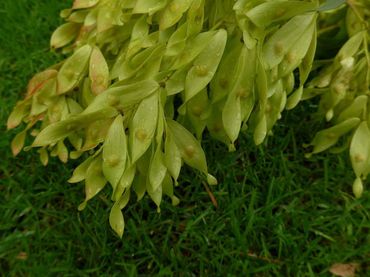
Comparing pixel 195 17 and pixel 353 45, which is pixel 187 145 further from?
pixel 353 45

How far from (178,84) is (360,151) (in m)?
0.52

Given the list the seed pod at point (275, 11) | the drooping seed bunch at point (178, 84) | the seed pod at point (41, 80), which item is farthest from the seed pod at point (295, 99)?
the seed pod at point (41, 80)

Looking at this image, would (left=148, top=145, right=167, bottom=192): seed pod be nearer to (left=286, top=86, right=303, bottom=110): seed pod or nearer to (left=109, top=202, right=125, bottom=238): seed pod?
(left=109, top=202, right=125, bottom=238): seed pod

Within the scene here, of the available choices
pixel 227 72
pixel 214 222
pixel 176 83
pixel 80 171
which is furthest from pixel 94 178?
pixel 214 222

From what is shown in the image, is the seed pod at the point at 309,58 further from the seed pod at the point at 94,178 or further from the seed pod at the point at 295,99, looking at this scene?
the seed pod at the point at 94,178

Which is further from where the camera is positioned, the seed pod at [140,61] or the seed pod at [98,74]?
the seed pod at [98,74]

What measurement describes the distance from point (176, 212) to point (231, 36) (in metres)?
0.60

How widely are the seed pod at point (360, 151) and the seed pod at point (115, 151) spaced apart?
0.61 m

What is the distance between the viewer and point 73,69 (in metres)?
1.49

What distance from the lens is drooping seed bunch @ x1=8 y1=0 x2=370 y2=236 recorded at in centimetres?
121

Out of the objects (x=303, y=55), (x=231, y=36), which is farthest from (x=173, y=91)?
(x=303, y=55)

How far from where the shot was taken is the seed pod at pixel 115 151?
120 centimetres

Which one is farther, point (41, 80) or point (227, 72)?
point (41, 80)

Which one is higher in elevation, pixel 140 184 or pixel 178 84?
pixel 178 84
